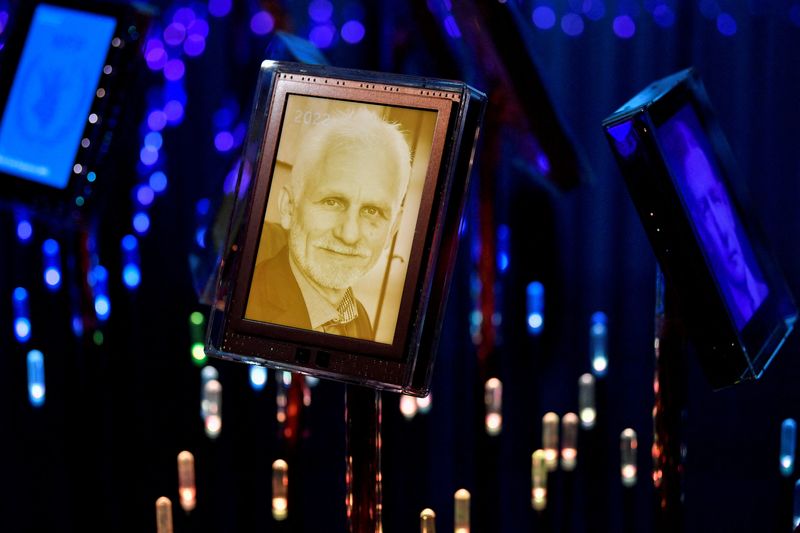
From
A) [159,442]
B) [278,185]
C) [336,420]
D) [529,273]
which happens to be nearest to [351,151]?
[278,185]

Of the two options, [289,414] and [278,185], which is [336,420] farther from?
[278,185]

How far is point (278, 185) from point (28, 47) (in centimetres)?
65

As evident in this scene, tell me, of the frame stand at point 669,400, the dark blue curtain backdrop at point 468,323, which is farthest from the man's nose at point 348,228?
the dark blue curtain backdrop at point 468,323

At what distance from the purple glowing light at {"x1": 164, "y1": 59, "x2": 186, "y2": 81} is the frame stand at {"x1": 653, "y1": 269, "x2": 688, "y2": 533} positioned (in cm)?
146

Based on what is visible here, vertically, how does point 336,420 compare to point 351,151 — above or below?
below

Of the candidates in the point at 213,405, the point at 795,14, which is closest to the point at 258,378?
the point at 213,405

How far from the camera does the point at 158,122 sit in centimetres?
214

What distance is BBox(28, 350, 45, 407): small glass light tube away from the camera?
7.39 ft

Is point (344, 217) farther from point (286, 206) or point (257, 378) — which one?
point (257, 378)

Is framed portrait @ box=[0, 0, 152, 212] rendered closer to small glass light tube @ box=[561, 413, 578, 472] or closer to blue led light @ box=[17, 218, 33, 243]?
blue led light @ box=[17, 218, 33, 243]

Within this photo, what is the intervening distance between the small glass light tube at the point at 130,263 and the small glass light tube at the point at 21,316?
0.95ft

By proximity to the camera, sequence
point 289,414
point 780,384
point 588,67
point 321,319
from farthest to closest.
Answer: point 780,384 < point 588,67 < point 289,414 < point 321,319

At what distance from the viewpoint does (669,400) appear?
1069 mm

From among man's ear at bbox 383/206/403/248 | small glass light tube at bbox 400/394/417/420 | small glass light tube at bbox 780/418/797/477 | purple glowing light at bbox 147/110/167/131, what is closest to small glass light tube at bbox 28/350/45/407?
purple glowing light at bbox 147/110/167/131
